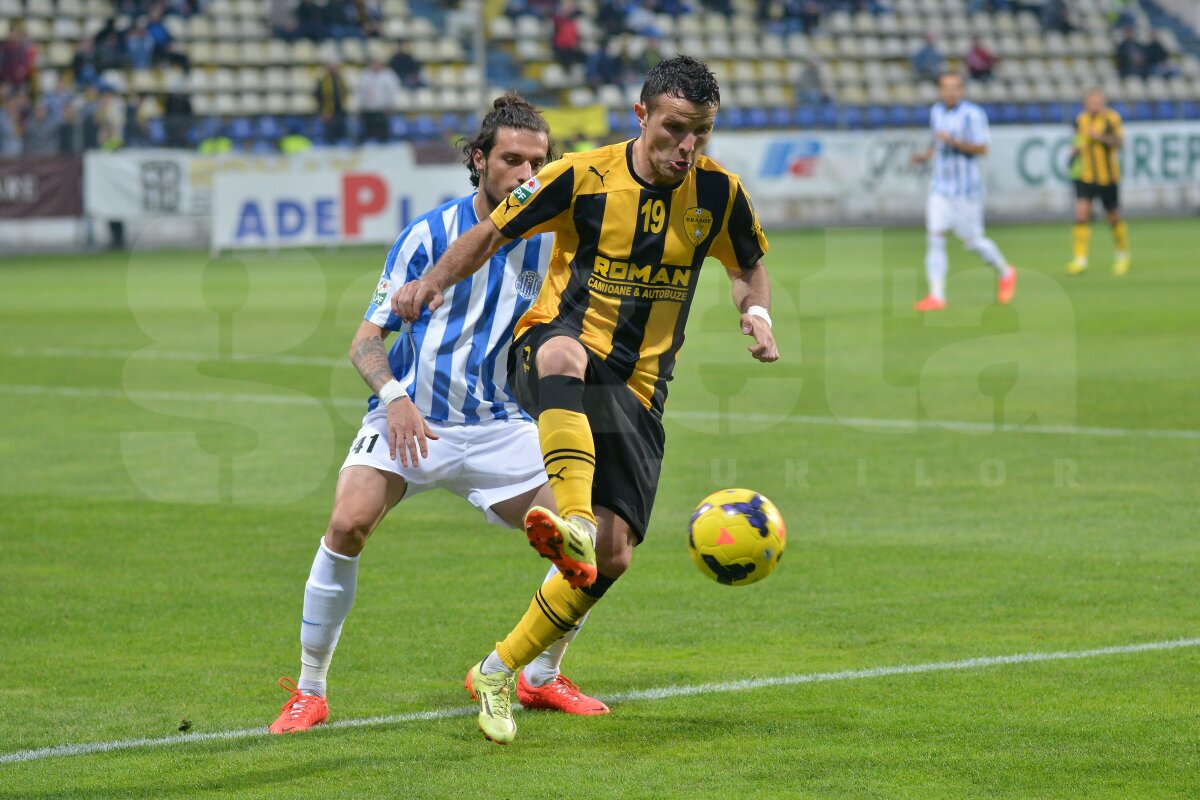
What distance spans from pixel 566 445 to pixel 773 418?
23.1 feet

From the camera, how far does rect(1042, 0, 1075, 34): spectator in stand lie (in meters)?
39.6

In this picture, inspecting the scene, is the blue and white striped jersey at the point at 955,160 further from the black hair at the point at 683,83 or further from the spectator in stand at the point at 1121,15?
the spectator in stand at the point at 1121,15

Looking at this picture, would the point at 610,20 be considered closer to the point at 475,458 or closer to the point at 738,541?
the point at 475,458

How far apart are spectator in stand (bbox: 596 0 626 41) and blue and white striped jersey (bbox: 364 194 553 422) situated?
29643 mm

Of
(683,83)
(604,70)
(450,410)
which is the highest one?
(683,83)

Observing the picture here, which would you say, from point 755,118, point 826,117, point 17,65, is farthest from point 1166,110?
point 17,65

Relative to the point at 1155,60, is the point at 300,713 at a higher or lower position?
higher

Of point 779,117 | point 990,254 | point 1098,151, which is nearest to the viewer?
point 990,254

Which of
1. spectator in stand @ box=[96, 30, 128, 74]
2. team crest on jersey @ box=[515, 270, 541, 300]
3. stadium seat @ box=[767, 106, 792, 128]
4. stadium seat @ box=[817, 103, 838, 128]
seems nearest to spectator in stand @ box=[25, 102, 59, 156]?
spectator in stand @ box=[96, 30, 128, 74]

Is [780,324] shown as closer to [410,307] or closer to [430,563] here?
[430,563]

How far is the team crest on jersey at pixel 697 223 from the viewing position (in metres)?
5.20

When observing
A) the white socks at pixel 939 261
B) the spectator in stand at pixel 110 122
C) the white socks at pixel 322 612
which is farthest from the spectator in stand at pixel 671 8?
the white socks at pixel 322 612

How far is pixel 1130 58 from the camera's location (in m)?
38.2

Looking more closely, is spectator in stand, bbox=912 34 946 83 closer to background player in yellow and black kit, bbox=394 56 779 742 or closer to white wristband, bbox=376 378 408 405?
background player in yellow and black kit, bbox=394 56 779 742
